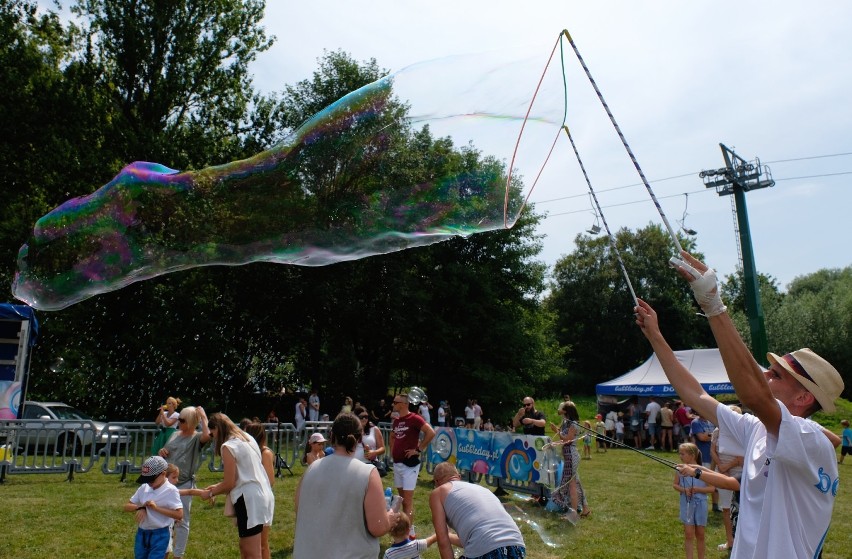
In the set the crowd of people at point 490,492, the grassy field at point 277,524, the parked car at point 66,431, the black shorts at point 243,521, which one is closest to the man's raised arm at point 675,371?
the crowd of people at point 490,492

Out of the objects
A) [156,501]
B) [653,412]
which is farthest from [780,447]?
[653,412]

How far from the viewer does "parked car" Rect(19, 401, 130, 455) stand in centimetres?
1453

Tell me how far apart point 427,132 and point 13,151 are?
78.0ft

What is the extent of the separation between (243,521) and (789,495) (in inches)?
211

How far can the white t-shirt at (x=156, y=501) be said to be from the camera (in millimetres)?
6844

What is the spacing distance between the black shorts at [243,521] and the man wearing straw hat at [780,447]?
198 inches

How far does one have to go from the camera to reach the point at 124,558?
852 cm

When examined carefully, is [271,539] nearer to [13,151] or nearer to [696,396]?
[696,396]

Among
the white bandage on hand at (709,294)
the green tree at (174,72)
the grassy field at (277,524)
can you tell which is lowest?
the grassy field at (277,524)

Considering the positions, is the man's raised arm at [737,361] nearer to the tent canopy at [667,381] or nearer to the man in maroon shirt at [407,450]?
the man in maroon shirt at [407,450]

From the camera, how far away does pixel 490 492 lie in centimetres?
575

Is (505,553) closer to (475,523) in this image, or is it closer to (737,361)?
(475,523)

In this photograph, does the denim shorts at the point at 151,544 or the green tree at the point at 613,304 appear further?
the green tree at the point at 613,304

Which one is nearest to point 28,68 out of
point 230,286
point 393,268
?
point 230,286
